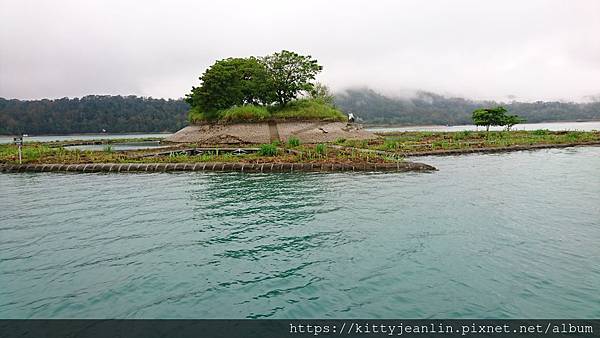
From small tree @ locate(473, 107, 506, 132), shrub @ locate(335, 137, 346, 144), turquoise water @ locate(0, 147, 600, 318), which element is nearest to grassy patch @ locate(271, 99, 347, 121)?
shrub @ locate(335, 137, 346, 144)

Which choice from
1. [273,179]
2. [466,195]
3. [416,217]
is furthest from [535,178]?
[273,179]

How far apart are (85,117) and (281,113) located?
13099 cm

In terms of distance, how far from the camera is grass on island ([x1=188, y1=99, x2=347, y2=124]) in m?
59.3

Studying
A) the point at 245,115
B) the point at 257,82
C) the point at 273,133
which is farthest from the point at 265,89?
the point at 273,133

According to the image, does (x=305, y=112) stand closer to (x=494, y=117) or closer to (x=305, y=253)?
(x=494, y=117)

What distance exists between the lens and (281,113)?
6112 cm

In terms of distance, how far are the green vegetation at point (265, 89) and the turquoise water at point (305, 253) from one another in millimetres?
41667

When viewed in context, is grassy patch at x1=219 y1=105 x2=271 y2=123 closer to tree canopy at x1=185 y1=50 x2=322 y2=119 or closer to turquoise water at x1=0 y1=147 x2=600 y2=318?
tree canopy at x1=185 y1=50 x2=322 y2=119

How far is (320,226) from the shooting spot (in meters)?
14.0

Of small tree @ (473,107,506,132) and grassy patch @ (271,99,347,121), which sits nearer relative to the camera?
grassy patch @ (271,99,347,121)

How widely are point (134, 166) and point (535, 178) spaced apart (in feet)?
96.5

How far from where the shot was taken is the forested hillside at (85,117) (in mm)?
153000

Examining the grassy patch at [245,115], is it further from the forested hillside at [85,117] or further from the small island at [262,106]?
the forested hillside at [85,117]

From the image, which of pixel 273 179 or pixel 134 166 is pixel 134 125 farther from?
pixel 273 179
